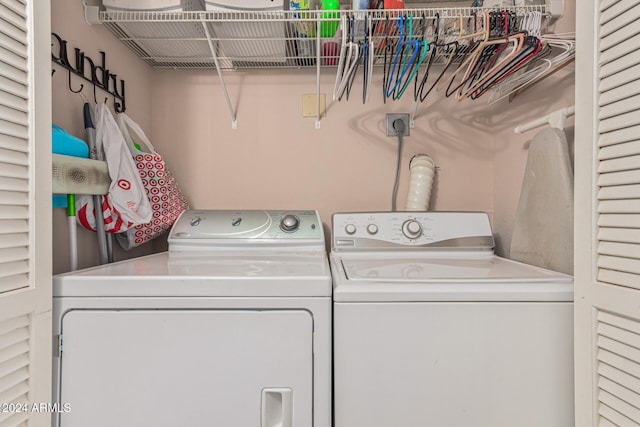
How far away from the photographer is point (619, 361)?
2.26 ft

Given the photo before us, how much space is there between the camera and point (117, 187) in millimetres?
1164

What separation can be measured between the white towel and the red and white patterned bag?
1351 millimetres

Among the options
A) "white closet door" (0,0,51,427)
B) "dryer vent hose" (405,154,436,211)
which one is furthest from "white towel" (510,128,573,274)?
"white closet door" (0,0,51,427)

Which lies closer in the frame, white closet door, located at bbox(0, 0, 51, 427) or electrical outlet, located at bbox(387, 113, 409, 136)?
white closet door, located at bbox(0, 0, 51, 427)

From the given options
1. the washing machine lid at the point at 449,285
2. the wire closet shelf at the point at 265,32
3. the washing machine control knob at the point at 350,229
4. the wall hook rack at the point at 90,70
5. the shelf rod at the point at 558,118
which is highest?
the wire closet shelf at the point at 265,32

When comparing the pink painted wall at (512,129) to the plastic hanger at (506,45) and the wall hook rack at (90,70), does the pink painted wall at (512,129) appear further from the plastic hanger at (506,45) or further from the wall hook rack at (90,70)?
the wall hook rack at (90,70)

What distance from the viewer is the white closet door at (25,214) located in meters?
0.67

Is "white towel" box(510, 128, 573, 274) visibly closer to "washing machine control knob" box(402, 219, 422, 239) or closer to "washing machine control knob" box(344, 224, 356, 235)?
"washing machine control knob" box(402, 219, 422, 239)

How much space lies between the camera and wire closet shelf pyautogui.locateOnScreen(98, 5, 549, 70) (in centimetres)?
121

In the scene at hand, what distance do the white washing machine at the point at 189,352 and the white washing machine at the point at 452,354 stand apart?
0.07 meters

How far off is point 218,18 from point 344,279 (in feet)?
3.43

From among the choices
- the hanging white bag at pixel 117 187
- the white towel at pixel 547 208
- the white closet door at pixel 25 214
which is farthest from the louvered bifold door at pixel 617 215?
the hanging white bag at pixel 117 187

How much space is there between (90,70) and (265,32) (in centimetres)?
65

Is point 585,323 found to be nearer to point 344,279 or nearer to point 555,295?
point 555,295
